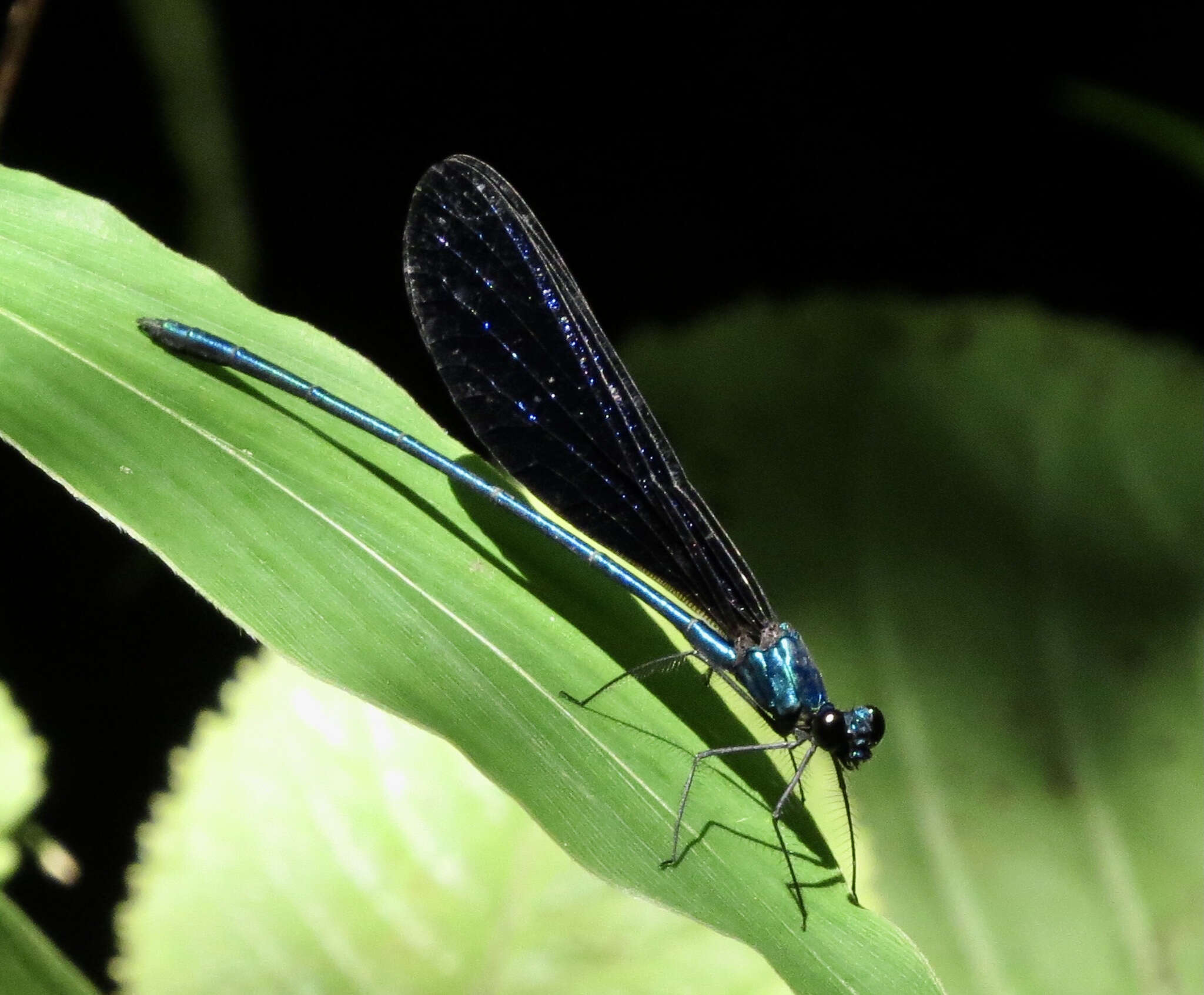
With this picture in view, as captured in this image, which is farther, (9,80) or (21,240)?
(9,80)

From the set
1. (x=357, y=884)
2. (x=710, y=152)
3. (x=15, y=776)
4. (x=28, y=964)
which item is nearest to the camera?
(x=28, y=964)

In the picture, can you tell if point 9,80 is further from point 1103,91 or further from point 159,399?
point 1103,91

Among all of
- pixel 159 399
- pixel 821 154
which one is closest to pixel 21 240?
pixel 159 399

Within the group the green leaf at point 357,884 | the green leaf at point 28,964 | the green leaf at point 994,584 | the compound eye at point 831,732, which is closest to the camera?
the green leaf at point 28,964

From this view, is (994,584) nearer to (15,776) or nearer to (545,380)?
(545,380)

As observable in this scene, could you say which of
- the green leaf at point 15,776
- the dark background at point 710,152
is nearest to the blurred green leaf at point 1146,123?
the dark background at point 710,152

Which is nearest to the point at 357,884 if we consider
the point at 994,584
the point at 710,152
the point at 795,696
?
the point at 795,696

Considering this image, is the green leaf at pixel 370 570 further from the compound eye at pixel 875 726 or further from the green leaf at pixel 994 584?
the green leaf at pixel 994 584
